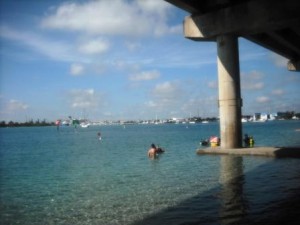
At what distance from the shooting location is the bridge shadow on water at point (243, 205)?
986cm

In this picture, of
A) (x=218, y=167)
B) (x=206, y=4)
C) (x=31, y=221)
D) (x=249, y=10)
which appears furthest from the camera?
(x=206, y=4)

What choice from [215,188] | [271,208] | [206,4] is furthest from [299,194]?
[206,4]

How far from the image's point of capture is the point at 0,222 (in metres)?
12.0

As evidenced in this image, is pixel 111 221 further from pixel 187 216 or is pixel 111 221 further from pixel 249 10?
pixel 249 10

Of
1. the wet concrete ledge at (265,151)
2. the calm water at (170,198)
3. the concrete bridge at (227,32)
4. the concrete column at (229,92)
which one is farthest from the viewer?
the concrete column at (229,92)

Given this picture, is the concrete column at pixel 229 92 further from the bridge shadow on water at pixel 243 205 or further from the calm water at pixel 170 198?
the bridge shadow on water at pixel 243 205

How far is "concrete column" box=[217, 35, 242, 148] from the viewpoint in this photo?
25656mm

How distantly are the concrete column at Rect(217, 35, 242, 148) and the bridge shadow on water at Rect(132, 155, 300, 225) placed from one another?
372 inches

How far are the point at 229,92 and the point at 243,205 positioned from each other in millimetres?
15296

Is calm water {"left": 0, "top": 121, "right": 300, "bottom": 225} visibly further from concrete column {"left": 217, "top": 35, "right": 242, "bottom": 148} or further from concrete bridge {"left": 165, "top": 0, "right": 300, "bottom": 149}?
concrete bridge {"left": 165, "top": 0, "right": 300, "bottom": 149}

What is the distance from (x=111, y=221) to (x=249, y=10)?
689 inches

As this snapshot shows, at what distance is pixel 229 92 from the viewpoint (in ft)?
84.1

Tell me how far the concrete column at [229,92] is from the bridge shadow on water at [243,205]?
31.0 feet

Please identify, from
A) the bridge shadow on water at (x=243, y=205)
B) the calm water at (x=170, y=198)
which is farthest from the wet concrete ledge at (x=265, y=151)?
the bridge shadow on water at (x=243, y=205)
